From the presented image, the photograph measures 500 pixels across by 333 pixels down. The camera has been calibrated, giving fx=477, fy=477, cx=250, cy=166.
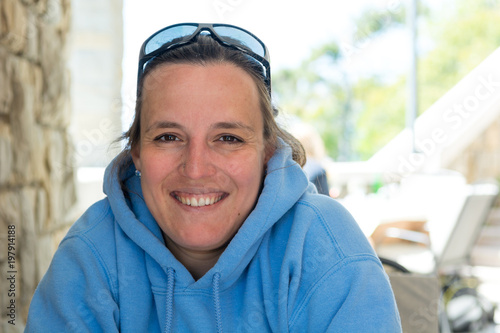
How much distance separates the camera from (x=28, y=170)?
5.50 ft

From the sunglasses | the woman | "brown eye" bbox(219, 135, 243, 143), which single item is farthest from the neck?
the sunglasses

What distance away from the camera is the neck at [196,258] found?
1.17 m

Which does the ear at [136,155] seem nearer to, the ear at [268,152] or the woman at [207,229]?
the woman at [207,229]

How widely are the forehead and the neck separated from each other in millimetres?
338

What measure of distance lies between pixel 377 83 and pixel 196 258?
22926 mm

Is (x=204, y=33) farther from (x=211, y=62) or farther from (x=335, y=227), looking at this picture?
(x=335, y=227)

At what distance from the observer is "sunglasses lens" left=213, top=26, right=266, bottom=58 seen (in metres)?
1.14

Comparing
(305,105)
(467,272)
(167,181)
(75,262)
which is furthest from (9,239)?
(305,105)

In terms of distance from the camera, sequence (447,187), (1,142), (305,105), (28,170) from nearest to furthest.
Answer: (1,142) < (28,170) < (447,187) < (305,105)

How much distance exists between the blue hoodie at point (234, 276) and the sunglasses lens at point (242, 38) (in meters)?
0.27

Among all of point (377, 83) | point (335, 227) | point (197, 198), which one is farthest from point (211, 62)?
point (377, 83)

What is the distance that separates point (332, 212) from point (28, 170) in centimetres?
114

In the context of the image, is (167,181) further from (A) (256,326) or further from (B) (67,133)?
(B) (67,133)

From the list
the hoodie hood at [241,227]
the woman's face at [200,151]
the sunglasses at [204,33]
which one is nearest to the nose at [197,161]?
the woman's face at [200,151]
